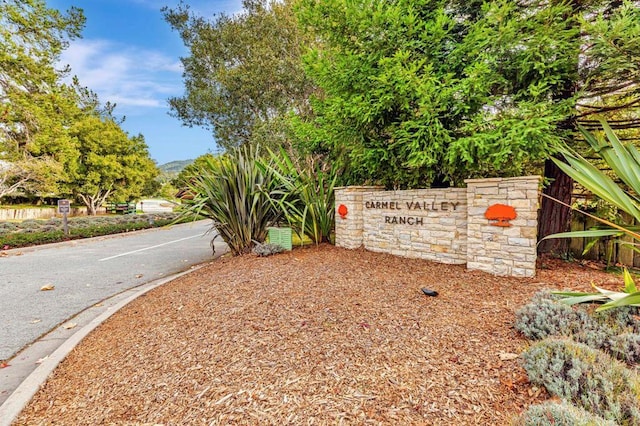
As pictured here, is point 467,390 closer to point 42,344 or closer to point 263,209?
point 42,344

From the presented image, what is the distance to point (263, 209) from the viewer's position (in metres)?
6.18

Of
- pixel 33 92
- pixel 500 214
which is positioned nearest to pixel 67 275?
pixel 500 214

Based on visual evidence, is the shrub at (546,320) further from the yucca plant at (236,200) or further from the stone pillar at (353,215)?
the yucca plant at (236,200)

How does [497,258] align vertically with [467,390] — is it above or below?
above

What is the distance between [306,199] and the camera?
619 cm

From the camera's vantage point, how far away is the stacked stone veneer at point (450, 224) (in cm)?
381

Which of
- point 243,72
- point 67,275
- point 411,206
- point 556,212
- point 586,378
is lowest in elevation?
point 67,275

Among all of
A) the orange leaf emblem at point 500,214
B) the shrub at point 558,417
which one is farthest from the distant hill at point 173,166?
the shrub at point 558,417

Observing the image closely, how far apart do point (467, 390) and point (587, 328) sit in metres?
1.15

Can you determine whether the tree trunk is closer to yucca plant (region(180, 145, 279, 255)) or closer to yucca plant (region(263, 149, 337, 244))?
yucca plant (region(263, 149, 337, 244))

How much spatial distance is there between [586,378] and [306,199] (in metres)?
4.97

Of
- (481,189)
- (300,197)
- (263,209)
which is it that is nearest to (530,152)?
(481,189)

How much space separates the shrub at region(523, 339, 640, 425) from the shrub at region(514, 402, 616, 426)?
0.16 m

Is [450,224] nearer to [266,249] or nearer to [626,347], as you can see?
[626,347]
